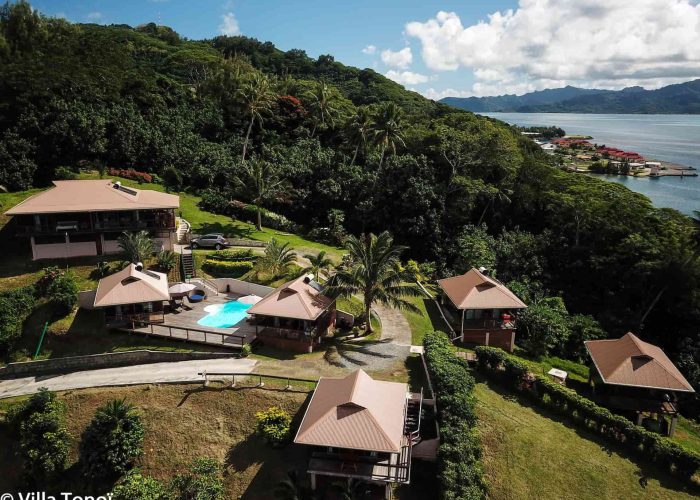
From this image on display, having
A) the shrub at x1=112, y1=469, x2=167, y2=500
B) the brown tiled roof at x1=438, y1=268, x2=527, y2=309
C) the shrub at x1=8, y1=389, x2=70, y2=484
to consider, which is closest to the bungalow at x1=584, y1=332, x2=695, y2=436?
the brown tiled roof at x1=438, y1=268, x2=527, y2=309

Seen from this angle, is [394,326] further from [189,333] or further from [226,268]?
[226,268]

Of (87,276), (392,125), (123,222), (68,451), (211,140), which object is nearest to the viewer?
(68,451)

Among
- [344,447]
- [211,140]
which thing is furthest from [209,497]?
[211,140]

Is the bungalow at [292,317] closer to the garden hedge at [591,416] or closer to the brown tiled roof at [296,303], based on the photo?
the brown tiled roof at [296,303]

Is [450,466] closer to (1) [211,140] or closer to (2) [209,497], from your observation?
(2) [209,497]

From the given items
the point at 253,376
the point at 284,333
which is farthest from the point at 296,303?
the point at 253,376

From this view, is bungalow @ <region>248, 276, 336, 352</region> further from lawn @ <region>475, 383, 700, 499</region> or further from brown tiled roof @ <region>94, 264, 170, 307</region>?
lawn @ <region>475, 383, 700, 499</region>

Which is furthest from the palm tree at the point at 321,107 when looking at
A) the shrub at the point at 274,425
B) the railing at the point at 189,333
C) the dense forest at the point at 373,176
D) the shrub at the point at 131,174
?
the shrub at the point at 274,425
